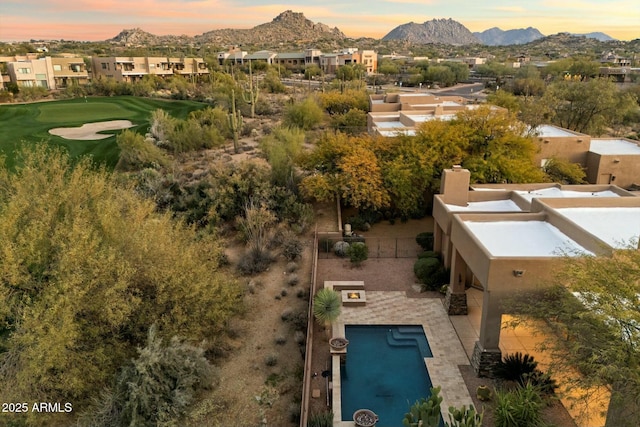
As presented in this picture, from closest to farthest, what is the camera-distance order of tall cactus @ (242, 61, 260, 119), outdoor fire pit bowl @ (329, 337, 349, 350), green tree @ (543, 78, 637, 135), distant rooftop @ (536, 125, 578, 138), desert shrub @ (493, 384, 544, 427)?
desert shrub @ (493, 384, 544, 427), outdoor fire pit bowl @ (329, 337, 349, 350), distant rooftop @ (536, 125, 578, 138), green tree @ (543, 78, 637, 135), tall cactus @ (242, 61, 260, 119)

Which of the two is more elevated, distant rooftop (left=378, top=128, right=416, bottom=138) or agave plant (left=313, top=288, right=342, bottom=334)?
distant rooftop (left=378, top=128, right=416, bottom=138)

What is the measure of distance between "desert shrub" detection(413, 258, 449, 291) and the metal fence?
99.5 inches

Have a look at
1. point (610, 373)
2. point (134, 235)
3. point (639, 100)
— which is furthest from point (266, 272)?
point (639, 100)

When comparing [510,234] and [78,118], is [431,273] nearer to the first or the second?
[510,234]

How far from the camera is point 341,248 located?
22.9 meters

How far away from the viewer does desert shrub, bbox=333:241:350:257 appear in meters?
22.8

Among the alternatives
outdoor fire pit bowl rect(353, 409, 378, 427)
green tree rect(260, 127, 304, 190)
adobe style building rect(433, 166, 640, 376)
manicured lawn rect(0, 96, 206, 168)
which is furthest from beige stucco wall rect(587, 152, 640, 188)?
manicured lawn rect(0, 96, 206, 168)

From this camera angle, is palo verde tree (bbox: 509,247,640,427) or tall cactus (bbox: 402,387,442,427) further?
tall cactus (bbox: 402,387,442,427)

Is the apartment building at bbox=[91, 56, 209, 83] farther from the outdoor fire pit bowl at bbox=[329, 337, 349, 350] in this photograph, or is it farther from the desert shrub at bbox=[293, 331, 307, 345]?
the outdoor fire pit bowl at bbox=[329, 337, 349, 350]

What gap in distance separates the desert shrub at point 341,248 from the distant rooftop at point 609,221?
9683 mm

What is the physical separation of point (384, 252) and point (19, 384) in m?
16.2

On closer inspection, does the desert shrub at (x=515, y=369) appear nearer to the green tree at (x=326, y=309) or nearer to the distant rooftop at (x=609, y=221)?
the distant rooftop at (x=609, y=221)

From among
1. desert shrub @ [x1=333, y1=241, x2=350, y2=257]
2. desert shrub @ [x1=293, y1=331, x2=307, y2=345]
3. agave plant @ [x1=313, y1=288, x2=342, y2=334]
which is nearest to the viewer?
desert shrub @ [x1=293, y1=331, x2=307, y2=345]

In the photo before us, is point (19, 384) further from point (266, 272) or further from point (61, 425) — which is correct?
point (266, 272)
